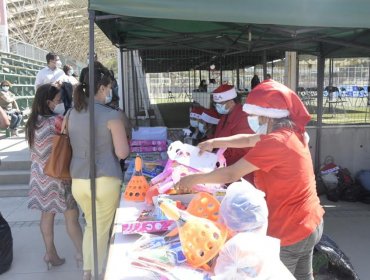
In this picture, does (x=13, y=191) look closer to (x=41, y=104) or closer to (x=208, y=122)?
(x=41, y=104)

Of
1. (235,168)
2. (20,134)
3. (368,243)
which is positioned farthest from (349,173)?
(20,134)

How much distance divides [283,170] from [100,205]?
1658 millimetres

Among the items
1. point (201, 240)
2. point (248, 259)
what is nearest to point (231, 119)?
point (201, 240)

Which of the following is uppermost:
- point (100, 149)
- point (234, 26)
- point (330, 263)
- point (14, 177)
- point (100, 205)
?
point (234, 26)

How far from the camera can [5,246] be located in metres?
3.88

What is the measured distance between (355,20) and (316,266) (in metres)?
1.75

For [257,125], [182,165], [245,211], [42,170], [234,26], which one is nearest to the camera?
[245,211]

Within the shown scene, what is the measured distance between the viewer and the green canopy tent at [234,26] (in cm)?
258

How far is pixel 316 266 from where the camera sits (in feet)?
9.67

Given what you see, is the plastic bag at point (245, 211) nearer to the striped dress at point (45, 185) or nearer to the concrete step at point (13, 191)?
the striped dress at point (45, 185)

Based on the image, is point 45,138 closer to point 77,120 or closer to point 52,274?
point 77,120

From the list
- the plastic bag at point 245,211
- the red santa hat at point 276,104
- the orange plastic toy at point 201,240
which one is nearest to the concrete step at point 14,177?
the red santa hat at point 276,104

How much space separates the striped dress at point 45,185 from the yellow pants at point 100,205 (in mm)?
442

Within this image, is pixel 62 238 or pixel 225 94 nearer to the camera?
pixel 225 94
